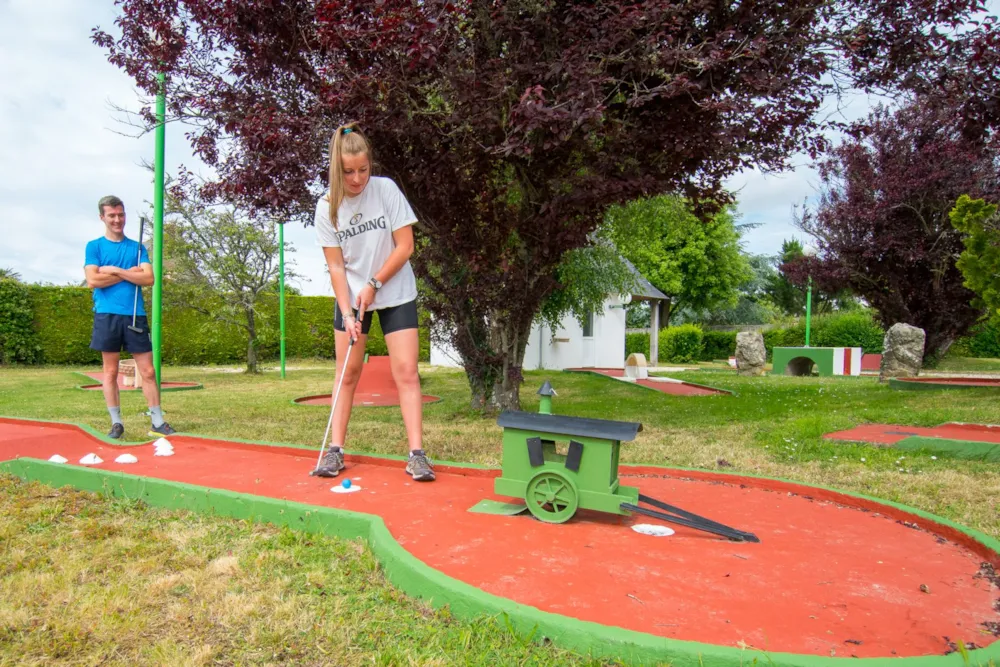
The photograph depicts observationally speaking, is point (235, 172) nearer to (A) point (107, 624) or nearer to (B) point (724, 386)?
(A) point (107, 624)

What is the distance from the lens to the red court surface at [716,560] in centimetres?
204

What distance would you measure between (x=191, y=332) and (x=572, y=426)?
67.0 feet

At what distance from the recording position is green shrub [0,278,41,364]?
18094 mm

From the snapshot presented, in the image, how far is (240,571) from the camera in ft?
7.82

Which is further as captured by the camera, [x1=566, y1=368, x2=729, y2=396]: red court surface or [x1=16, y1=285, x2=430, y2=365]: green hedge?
[x1=16, y1=285, x2=430, y2=365]: green hedge

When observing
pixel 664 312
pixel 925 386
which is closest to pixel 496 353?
pixel 925 386

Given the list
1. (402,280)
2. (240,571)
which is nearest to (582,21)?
(402,280)

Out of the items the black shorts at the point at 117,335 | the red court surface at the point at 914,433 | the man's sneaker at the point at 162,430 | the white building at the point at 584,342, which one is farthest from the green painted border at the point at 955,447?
the white building at the point at 584,342

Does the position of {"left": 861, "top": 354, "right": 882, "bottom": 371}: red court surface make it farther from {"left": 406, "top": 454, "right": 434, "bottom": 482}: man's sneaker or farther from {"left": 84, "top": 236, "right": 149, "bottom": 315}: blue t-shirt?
{"left": 84, "top": 236, "right": 149, "bottom": 315}: blue t-shirt

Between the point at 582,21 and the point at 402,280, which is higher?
the point at 582,21

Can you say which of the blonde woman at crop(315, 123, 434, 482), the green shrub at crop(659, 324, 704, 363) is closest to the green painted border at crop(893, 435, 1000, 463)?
the blonde woman at crop(315, 123, 434, 482)

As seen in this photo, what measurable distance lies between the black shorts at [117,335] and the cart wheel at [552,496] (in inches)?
153

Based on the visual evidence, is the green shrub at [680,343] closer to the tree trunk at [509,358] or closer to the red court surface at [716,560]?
the tree trunk at [509,358]

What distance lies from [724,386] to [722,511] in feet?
32.9
